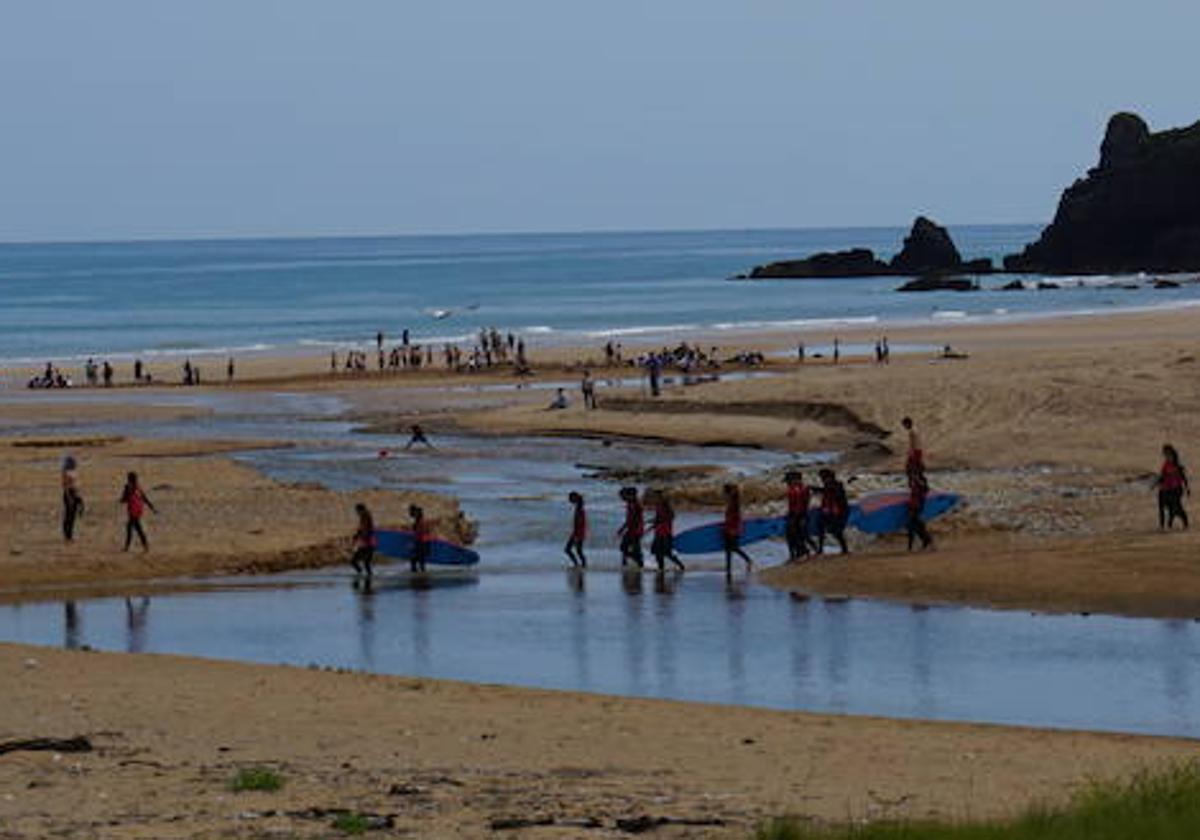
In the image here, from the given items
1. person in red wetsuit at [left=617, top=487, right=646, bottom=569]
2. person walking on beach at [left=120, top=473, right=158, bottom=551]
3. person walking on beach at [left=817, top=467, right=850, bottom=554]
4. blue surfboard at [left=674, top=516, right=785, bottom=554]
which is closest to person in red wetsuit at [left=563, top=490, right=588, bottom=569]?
person in red wetsuit at [left=617, top=487, right=646, bottom=569]

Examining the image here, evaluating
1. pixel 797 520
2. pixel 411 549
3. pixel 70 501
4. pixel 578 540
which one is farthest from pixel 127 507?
pixel 797 520

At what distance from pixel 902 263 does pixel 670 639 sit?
14309 cm

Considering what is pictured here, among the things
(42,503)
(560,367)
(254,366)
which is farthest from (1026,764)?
(254,366)

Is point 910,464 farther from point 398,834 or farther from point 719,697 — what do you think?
point 398,834

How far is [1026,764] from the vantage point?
16.3 m

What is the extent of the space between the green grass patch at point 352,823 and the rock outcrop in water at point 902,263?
150 metres

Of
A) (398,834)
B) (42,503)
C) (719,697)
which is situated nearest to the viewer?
(398,834)

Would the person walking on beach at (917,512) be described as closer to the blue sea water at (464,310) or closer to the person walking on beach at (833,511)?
the person walking on beach at (833,511)

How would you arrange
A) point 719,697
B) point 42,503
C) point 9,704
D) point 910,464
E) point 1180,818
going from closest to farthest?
point 1180,818, point 9,704, point 719,697, point 910,464, point 42,503

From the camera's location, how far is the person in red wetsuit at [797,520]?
97.1 feet

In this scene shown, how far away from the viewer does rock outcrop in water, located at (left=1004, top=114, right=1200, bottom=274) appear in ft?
472

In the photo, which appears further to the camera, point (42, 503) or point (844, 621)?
point (42, 503)

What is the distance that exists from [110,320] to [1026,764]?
115634 mm

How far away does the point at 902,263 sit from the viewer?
165250mm
